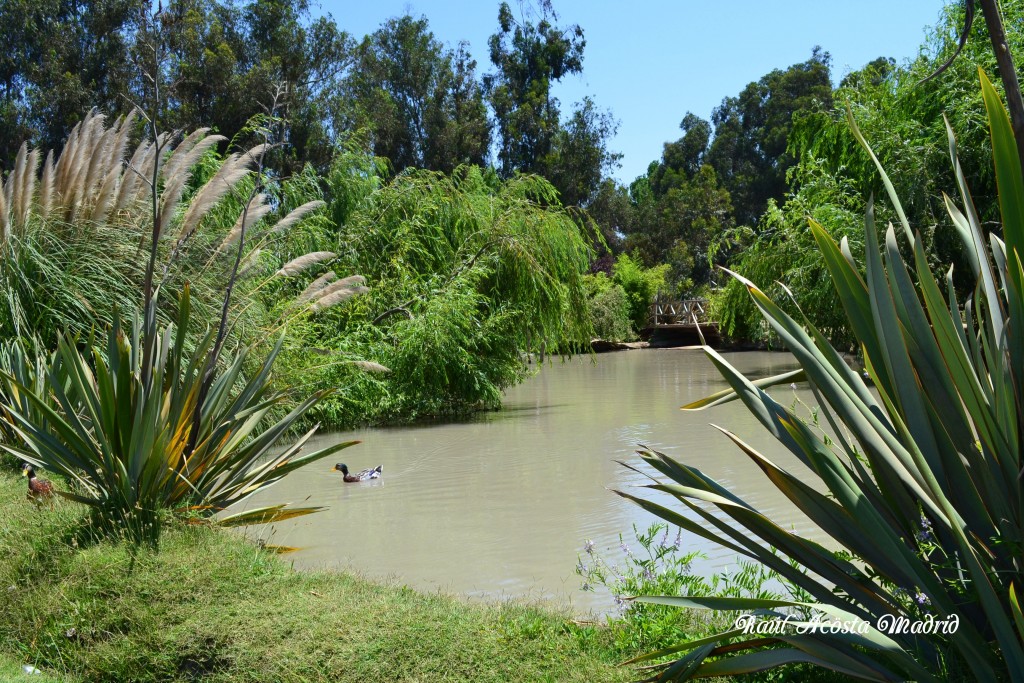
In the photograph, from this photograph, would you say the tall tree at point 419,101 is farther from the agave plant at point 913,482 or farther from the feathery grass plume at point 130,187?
the agave plant at point 913,482

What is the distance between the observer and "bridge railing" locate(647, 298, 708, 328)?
125 feet

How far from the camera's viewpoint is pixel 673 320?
40.3 metres

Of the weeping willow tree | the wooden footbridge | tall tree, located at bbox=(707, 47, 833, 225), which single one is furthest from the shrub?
tall tree, located at bbox=(707, 47, 833, 225)

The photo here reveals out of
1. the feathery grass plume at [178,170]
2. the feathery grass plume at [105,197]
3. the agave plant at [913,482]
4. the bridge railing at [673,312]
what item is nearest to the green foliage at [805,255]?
the feathery grass plume at [178,170]

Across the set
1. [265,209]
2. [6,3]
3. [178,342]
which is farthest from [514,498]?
[6,3]

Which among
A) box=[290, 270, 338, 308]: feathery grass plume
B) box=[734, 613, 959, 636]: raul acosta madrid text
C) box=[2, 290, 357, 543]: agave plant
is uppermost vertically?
box=[290, 270, 338, 308]: feathery grass plume

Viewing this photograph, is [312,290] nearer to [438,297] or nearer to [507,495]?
[507,495]

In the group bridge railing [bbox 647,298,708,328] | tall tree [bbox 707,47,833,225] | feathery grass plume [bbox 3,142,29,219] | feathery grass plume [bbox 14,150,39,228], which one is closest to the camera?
feathery grass plume [bbox 14,150,39,228]

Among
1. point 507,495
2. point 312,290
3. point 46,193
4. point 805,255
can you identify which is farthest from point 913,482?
point 805,255

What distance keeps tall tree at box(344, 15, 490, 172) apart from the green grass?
39.9 meters

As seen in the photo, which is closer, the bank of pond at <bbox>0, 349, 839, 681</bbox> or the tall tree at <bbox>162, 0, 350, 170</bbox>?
the bank of pond at <bbox>0, 349, 839, 681</bbox>

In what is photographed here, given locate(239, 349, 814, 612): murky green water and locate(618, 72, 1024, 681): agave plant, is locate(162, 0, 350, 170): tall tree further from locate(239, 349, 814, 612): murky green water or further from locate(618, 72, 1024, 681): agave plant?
locate(618, 72, 1024, 681): agave plant

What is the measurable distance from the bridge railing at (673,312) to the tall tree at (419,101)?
1125cm

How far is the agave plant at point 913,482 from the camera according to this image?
2.27 meters
